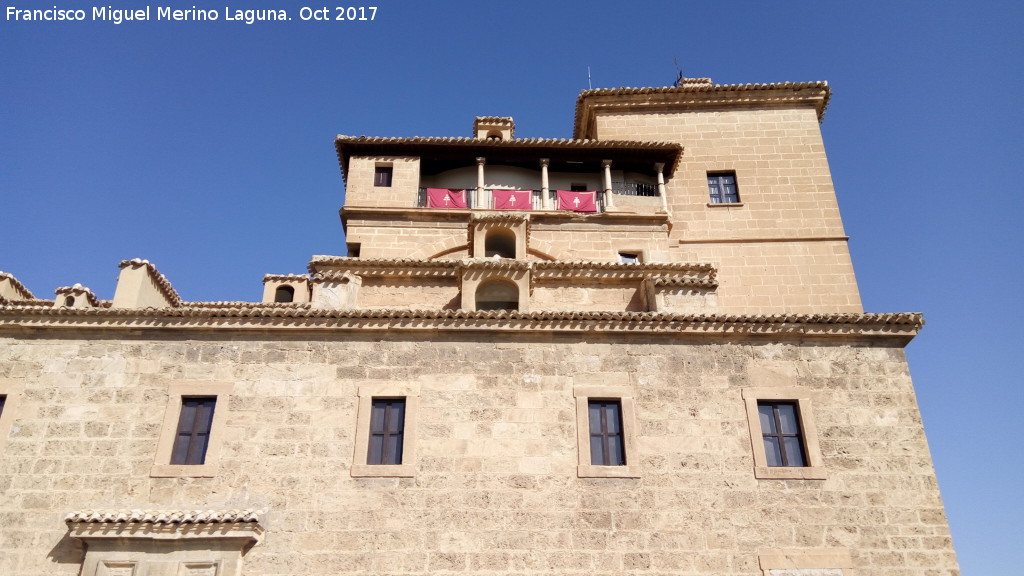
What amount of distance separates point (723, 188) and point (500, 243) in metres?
6.77

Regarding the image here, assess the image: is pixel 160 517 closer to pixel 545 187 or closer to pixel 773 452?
pixel 773 452

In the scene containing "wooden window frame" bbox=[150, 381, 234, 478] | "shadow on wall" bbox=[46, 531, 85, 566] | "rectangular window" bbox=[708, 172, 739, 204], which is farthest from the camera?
"rectangular window" bbox=[708, 172, 739, 204]

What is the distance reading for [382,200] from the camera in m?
19.6

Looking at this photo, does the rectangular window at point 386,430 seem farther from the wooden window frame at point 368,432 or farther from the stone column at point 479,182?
the stone column at point 479,182

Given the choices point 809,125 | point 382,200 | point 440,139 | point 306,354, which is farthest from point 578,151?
point 306,354

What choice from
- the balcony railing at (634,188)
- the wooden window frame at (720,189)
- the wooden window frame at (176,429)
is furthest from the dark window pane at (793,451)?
the wooden window frame at (720,189)

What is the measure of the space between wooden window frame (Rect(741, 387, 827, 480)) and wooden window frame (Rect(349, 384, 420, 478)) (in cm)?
490

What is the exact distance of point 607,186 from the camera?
2005 centimetres

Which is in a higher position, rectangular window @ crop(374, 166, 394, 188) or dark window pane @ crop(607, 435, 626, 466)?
rectangular window @ crop(374, 166, 394, 188)

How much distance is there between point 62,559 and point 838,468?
421 inches

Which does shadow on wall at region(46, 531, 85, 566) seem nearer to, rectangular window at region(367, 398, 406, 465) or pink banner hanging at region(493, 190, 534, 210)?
rectangular window at region(367, 398, 406, 465)

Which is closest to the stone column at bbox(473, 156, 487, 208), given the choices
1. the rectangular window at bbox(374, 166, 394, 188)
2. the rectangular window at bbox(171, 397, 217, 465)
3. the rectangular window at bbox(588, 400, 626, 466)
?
the rectangular window at bbox(374, 166, 394, 188)

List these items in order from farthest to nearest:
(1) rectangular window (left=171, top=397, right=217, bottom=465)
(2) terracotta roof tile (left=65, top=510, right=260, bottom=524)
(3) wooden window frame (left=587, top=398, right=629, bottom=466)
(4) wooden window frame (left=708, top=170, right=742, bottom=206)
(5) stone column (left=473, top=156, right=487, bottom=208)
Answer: (4) wooden window frame (left=708, top=170, right=742, bottom=206)
(5) stone column (left=473, top=156, right=487, bottom=208)
(3) wooden window frame (left=587, top=398, right=629, bottom=466)
(1) rectangular window (left=171, top=397, right=217, bottom=465)
(2) terracotta roof tile (left=65, top=510, right=260, bottom=524)

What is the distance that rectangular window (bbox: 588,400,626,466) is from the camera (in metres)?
11.0
